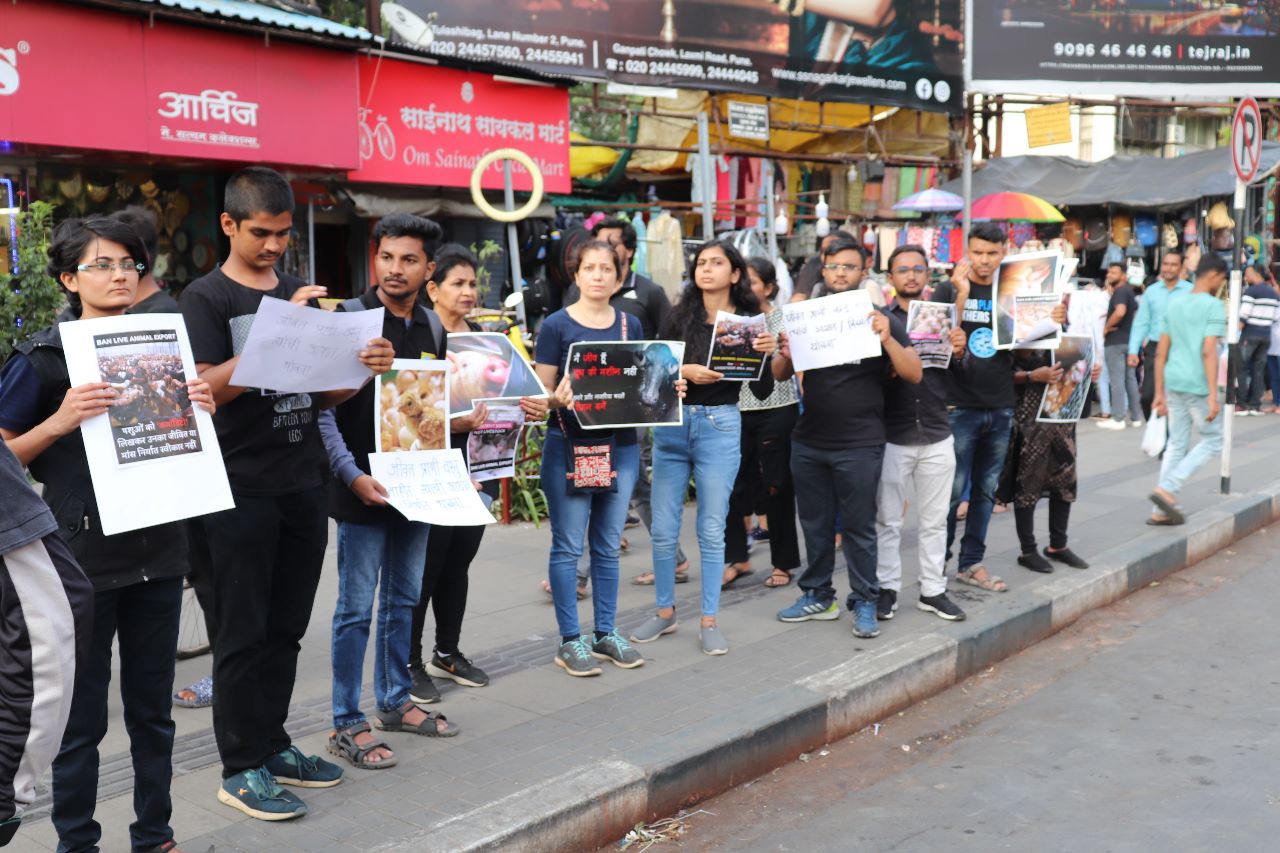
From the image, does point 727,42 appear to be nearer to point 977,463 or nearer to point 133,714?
point 977,463

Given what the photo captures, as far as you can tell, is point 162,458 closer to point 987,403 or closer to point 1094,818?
point 1094,818

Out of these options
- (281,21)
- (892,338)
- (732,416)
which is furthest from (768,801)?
(281,21)

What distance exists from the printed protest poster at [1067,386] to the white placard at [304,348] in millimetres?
4501

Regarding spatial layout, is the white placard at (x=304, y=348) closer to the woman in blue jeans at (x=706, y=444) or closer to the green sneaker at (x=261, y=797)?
the green sneaker at (x=261, y=797)

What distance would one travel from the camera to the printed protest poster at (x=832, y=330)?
5.57 meters

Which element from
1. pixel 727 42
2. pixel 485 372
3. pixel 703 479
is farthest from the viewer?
pixel 727 42

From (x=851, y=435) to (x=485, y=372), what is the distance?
1970 mm

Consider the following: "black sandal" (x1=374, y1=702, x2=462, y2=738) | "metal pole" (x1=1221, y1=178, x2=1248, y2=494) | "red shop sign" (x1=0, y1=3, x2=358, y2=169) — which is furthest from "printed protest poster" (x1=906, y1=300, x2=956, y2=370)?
"red shop sign" (x1=0, y1=3, x2=358, y2=169)

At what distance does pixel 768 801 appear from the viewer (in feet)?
14.7

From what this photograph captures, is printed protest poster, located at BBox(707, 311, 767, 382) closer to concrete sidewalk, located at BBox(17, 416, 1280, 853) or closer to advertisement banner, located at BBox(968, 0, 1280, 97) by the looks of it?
concrete sidewalk, located at BBox(17, 416, 1280, 853)

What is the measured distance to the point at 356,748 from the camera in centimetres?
434

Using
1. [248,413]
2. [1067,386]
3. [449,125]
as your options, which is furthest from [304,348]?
[449,125]

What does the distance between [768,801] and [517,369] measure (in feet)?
6.56

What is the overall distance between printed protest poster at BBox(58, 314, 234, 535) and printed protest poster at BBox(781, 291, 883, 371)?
305 centimetres
